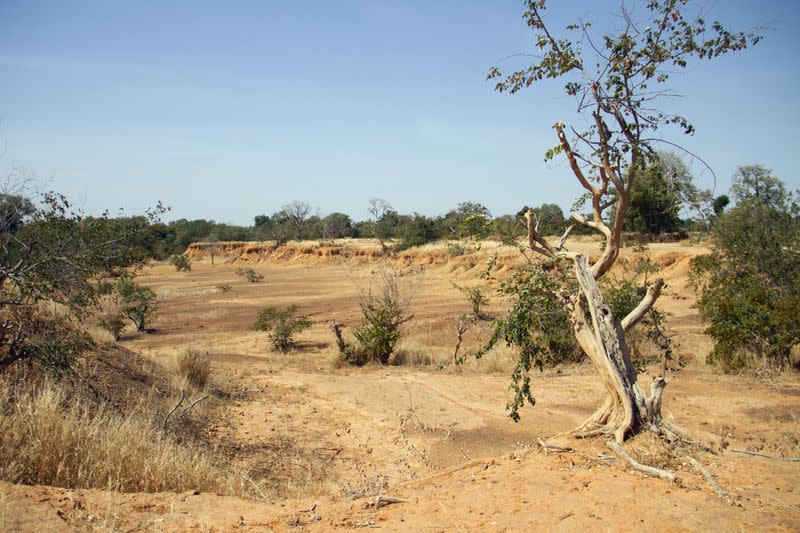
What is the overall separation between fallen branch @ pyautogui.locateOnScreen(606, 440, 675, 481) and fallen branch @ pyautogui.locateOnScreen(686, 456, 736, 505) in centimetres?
27

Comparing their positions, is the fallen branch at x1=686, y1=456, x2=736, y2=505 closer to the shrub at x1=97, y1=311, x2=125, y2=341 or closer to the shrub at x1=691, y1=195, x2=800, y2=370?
the shrub at x1=691, y1=195, x2=800, y2=370

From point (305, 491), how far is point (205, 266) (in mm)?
58342

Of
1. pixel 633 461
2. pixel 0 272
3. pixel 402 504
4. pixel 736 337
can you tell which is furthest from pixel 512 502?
pixel 736 337

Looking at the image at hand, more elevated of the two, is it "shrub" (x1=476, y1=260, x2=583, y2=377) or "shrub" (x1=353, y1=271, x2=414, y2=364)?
"shrub" (x1=476, y1=260, x2=583, y2=377)

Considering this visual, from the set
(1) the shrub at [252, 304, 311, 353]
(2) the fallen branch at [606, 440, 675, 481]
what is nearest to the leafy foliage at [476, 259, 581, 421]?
(2) the fallen branch at [606, 440, 675, 481]

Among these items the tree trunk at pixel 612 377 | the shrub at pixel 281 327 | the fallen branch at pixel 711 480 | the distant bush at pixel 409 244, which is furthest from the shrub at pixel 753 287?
the distant bush at pixel 409 244

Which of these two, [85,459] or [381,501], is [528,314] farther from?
[85,459]

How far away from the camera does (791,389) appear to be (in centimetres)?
946

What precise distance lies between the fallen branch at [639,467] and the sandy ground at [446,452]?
0.27ft

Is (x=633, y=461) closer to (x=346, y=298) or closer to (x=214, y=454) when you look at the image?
(x=214, y=454)

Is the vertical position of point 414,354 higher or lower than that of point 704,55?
lower

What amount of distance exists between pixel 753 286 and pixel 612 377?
8.64 metres

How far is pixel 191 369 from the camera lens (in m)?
11.0

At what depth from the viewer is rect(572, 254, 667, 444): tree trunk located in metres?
5.55
